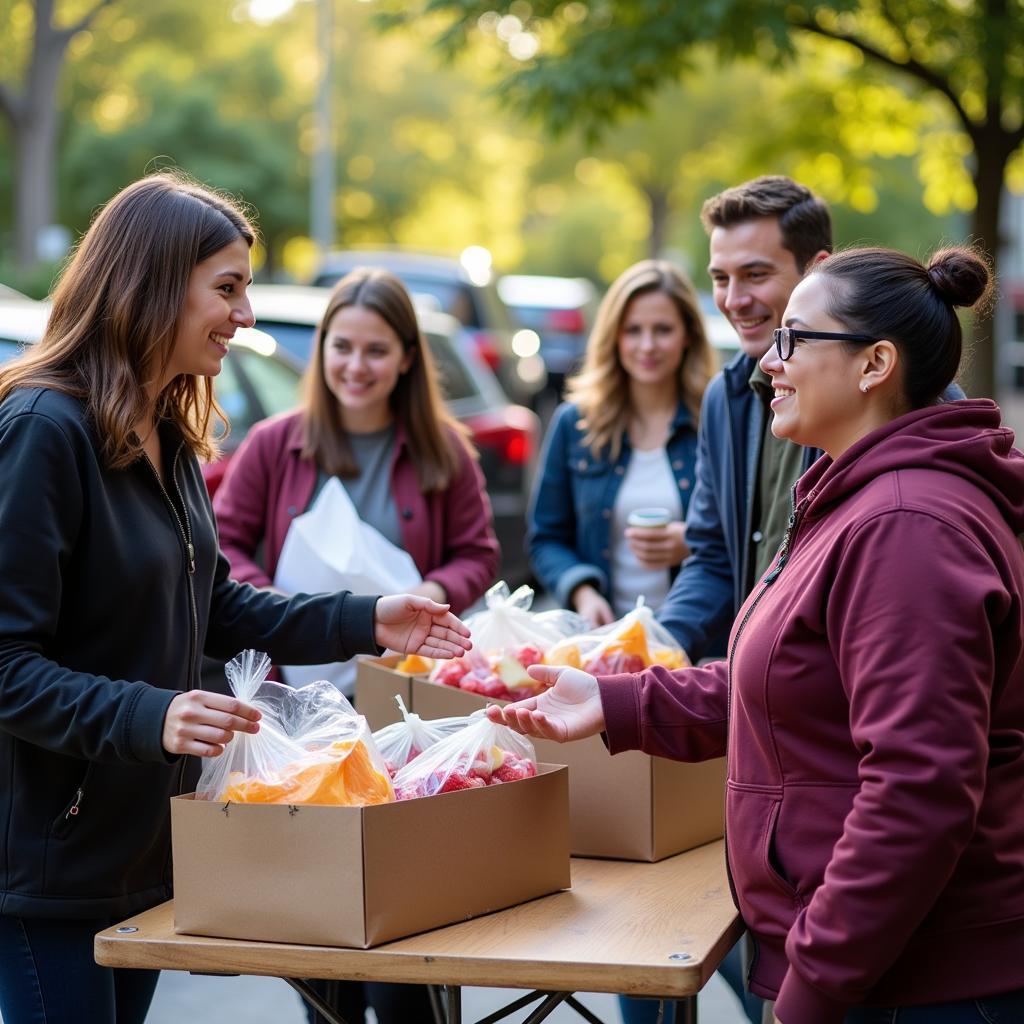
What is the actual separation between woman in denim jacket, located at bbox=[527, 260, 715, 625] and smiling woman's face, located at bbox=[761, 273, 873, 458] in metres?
1.98

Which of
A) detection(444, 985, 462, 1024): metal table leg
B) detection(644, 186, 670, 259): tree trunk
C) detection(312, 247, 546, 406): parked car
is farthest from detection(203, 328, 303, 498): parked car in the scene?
detection(644, 186, 670, 259): tree trunk

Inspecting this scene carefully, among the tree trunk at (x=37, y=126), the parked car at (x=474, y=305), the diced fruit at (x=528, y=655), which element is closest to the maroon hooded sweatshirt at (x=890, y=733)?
the diced fruit at (x=528, y=655)

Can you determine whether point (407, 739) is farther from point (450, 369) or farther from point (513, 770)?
point (450, 369)

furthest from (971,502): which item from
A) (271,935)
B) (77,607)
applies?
(77,607)

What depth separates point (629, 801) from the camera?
2918 mm

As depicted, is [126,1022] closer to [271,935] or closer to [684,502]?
[271,935]

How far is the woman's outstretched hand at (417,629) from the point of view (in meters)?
3.02

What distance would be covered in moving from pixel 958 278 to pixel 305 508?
2296 millimetres

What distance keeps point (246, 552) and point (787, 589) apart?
2326 mm

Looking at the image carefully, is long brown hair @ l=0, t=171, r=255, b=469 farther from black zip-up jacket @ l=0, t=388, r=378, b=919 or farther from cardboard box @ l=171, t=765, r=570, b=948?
cardboard box @ l=171, t=765, r=570, b=948

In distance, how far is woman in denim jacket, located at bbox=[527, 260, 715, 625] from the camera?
4.47 metres

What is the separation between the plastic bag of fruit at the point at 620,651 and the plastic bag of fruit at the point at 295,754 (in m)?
0.71

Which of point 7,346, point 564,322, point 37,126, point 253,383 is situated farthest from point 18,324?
point 37,126

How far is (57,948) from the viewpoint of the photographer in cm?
257
